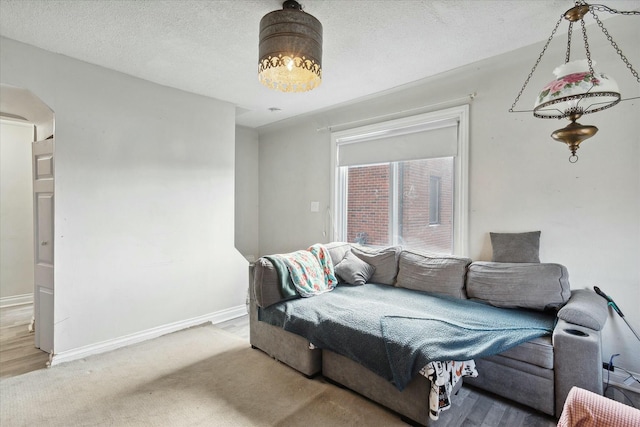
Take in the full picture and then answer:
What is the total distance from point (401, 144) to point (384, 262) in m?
1.29

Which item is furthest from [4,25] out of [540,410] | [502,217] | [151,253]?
[540,410]

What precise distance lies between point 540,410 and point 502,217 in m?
1.44

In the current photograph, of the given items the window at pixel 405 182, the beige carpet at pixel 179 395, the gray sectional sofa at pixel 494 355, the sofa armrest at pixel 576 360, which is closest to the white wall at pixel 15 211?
the beige carpet at pixel 179 395

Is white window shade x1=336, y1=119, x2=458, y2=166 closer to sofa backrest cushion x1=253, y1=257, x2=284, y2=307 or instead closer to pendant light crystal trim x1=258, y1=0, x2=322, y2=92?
pendant light crystal trim x1=258, y1=0, x2=322, y2=92

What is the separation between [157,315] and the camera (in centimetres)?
317

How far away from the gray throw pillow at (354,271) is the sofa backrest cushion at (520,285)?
0.97 metres

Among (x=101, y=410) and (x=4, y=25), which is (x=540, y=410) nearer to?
(x=101, y=410)

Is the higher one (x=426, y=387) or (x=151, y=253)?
(x=151, y=253)

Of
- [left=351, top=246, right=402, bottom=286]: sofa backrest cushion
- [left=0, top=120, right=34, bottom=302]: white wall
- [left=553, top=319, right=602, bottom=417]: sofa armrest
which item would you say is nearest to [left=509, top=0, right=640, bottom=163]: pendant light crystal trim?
[left=553, top=319, right=602, bottom=417]: sofa armrest

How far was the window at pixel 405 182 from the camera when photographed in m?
3.01

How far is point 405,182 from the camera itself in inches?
137

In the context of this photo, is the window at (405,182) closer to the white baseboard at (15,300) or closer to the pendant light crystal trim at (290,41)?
the pendant light crystal trim at (290,41)

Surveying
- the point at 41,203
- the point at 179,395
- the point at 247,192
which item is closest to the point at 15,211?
the point at 41,203

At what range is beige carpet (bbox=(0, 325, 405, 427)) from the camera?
189cm
